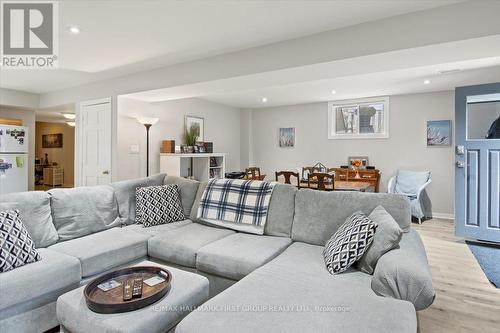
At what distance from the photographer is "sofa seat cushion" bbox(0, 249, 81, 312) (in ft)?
5.57

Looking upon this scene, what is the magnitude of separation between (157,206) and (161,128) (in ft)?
8.29

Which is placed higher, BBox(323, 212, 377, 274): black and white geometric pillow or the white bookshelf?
the white bookshelf

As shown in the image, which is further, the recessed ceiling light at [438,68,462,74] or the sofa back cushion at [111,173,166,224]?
the recessed ceiling light at [438,68,462,74]

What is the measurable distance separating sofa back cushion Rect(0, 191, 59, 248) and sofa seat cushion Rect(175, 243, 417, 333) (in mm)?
1714

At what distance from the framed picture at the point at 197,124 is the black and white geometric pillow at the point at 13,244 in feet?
12.5

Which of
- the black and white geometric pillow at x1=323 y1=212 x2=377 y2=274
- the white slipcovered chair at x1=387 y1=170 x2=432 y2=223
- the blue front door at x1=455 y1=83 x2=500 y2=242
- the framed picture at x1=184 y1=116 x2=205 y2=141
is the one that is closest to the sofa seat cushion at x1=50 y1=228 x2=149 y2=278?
the black and white geometric pillow at x1=323 y1=212 x2=377 y2=274

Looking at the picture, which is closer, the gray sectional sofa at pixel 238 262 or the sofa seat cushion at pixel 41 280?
the gray sectional sofa at pixel 238 262

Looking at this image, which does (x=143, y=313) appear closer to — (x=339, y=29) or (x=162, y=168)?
(x=339, y=29)

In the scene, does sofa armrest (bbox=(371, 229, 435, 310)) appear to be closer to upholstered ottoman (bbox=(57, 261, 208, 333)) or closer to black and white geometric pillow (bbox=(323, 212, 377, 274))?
black and white geometric pillow (bbox=(323, 212, 377, 274))

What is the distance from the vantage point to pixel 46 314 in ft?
6.18

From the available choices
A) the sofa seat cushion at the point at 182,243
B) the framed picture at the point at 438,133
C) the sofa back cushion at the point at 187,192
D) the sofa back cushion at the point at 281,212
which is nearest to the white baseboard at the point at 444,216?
the framed picture at the point at 438,133

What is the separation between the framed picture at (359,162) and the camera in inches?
231

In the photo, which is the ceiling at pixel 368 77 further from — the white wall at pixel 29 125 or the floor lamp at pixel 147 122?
the white wall at pixel 29 125

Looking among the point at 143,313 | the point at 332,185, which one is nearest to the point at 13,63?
the point at 143,313
